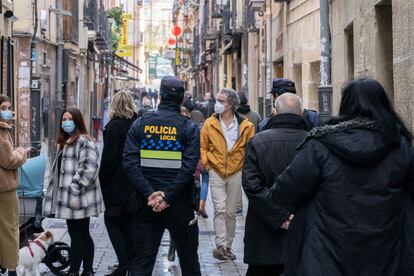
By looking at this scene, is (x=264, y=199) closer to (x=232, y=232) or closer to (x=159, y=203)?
(x=159, y=203)

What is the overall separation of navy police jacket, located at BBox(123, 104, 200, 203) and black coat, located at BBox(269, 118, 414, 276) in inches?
100

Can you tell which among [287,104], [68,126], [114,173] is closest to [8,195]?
[68,126]

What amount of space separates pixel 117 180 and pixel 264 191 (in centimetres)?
312

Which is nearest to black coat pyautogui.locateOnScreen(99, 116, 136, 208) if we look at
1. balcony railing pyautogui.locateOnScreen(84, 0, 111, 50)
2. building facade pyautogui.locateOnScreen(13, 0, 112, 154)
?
building facade pyautogui.locateOnScreen(13, 0, 112, 154)

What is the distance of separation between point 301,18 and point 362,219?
1460 centimetres

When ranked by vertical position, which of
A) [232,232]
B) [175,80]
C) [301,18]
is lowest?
[232,232]

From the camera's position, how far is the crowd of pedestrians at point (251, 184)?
477 centimetres

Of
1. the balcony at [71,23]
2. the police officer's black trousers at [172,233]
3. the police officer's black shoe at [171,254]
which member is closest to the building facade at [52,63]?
the balcony at [71,23]

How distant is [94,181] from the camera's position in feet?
29.5

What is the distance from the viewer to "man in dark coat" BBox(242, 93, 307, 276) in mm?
Result: 6320

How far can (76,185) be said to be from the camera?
8844mm

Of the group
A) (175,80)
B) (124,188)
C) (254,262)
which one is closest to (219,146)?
(124,188)

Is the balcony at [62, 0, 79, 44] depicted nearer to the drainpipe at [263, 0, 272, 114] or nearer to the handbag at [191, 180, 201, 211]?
the drainpipe at [263, 0, 272, 114]

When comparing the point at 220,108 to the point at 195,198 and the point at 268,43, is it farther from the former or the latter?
the point at 268,43
